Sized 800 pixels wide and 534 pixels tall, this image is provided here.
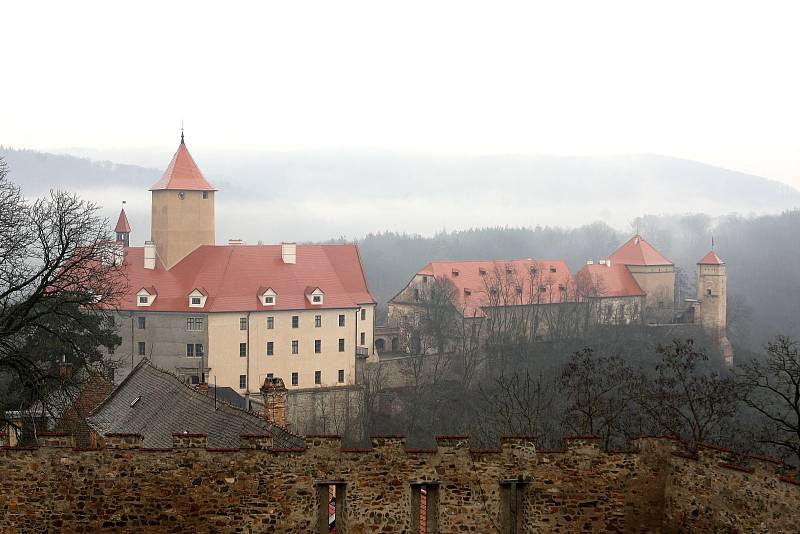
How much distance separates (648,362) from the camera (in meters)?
73.2

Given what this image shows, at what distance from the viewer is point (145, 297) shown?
61.2 m

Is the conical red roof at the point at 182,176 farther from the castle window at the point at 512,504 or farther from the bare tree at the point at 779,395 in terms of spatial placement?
the castle window at the point at 512,504

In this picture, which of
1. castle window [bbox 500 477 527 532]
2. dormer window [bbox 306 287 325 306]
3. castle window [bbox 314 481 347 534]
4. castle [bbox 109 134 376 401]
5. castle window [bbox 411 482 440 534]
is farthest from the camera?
dormer window [bbox 306 287 325 306]

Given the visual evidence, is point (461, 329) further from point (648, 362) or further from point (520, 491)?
point (520, 491)

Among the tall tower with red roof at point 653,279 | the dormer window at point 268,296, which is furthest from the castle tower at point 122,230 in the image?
the tall tower with red roof at point 653,279

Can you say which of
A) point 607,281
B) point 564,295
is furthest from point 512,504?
point 607,281

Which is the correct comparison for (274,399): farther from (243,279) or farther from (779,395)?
(243,279)

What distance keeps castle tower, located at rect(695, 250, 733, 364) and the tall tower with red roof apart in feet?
11.0

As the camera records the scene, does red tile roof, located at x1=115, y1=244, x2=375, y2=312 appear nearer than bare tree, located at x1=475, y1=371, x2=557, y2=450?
No

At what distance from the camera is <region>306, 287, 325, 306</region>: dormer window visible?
63.3 m

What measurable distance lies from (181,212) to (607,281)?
143 ft

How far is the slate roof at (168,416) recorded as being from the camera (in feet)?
72.7

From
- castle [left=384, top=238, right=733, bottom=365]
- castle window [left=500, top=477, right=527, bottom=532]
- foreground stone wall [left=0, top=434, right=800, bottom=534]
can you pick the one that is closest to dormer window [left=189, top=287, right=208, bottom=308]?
castle [left=384, top=238, right=733, bottom=365]

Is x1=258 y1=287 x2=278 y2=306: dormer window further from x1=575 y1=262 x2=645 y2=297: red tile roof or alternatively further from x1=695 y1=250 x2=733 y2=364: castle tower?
x1=695 y1=250 x2=733 y2=364: castle tower
